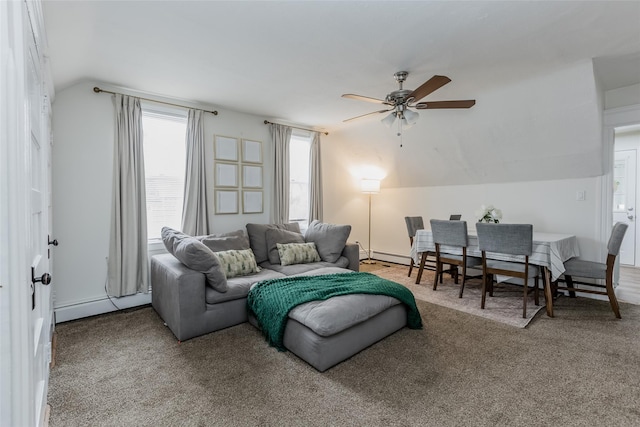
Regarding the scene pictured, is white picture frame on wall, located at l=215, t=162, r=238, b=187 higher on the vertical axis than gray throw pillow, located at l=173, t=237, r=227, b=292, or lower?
higher

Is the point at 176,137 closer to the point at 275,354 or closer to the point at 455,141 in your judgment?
the point at 275,354

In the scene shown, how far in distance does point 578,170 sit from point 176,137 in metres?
5.06

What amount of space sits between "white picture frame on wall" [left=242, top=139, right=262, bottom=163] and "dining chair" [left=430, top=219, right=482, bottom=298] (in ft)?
8.69

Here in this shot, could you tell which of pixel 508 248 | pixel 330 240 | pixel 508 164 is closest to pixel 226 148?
pixel 330 240

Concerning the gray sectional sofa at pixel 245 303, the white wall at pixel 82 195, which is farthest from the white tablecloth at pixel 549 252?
the white wall at pixel 82 195

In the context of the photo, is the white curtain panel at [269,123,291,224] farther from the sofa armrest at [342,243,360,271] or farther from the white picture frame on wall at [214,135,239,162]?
the sofa armrest at [342,243,360,271]

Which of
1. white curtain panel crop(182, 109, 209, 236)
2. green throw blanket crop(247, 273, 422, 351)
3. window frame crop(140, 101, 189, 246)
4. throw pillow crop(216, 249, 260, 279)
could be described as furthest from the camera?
white curtain panel crop(182, 109, 209, 236)

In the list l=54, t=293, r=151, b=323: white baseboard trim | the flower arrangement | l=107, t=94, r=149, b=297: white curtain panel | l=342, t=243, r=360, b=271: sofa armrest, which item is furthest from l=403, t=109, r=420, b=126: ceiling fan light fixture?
l=54, t=293, r=151, b=323: white baseboard trim

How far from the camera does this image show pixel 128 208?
3422mm

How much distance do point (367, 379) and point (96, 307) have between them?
2980mm

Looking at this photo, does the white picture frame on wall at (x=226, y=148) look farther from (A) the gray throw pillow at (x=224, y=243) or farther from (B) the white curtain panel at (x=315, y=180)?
(B) the white curtain panel at (x=315, y=180)

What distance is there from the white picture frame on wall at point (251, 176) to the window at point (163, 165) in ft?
2.77

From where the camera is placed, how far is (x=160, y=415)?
5.82ft

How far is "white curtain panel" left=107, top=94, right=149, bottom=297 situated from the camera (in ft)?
11.0
